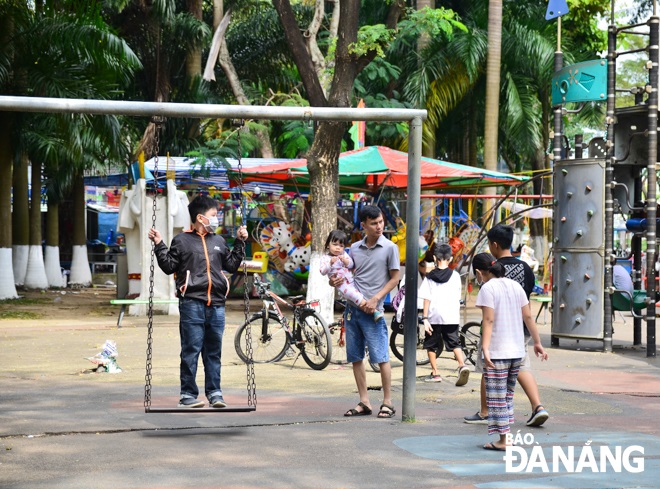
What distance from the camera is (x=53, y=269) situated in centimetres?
2988

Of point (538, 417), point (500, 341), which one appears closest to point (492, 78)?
point (538, 417)

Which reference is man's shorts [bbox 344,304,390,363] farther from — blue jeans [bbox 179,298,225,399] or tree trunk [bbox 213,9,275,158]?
tree trunk [bbox 213,9,275,158]

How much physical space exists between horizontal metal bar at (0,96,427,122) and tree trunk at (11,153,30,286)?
18.8 meters

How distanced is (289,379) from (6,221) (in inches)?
549

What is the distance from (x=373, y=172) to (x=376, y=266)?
393 inches

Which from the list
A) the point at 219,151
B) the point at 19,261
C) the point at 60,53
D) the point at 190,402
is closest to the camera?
the point at 190,402

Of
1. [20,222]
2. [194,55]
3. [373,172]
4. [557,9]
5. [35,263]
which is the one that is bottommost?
[35,263]

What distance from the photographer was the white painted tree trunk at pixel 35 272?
91.1 ft

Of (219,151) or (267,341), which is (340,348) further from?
(219,151)

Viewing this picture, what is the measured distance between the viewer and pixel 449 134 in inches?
1417

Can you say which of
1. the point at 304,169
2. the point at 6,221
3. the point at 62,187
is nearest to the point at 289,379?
the point at 304,169

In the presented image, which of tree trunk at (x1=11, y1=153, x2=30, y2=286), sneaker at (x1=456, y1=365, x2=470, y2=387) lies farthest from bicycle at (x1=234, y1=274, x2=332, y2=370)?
tree trunk at (x1=11, y1=153, x2=30, y2=286)

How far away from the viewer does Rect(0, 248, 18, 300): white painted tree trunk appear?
76.5ft

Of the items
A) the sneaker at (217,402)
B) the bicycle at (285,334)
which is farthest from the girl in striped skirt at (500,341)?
the bicycle at (285,334)
